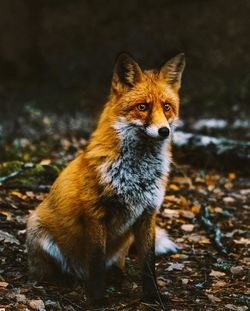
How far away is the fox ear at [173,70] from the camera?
4.33 m

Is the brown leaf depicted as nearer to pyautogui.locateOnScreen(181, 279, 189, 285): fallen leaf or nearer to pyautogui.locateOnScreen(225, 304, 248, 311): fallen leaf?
pyautogui.locateOnScreen(181, 279, 189, 285): fallen leaf

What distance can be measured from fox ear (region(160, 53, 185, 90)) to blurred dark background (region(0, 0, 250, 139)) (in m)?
7.83

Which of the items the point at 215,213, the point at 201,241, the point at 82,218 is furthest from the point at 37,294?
the point at 215,213

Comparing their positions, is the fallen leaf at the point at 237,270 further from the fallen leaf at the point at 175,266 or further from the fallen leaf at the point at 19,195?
the fallen leaf at the point at 19,195

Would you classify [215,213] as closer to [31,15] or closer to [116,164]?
[116,164]

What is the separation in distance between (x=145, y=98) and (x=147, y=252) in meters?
1.25

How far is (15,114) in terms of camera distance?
10.9 m

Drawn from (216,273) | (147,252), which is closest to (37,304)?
(147,252)

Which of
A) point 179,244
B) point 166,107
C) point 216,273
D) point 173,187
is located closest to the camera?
point 166,107

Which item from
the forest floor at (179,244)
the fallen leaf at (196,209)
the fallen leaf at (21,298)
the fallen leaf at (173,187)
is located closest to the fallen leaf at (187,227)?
the forest floor at (179,244)

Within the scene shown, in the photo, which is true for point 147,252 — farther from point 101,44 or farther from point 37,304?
point 101,44

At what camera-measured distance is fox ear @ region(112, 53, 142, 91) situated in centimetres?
415

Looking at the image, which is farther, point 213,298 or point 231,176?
point 231,176

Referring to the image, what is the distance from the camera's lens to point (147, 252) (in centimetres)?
424
